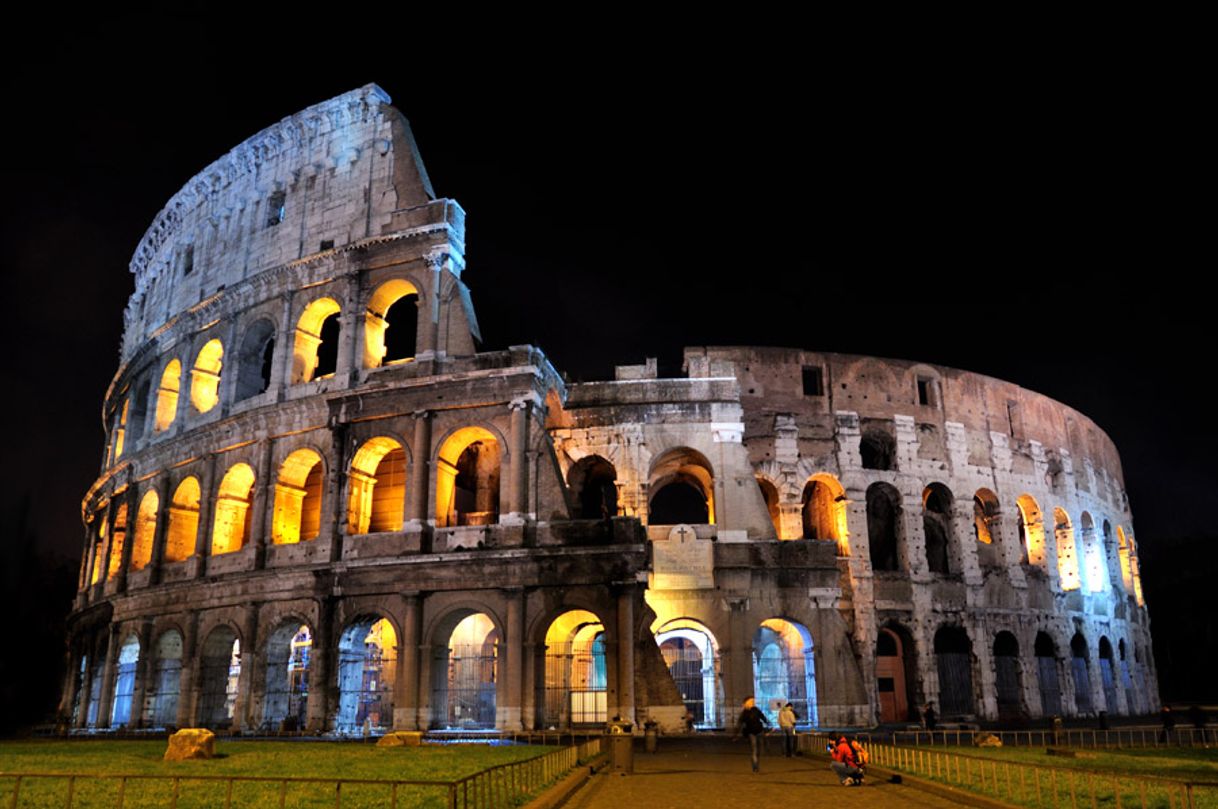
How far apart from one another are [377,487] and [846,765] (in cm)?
1726

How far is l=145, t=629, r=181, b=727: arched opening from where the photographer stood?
82.1ft

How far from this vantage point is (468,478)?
26.9 meters

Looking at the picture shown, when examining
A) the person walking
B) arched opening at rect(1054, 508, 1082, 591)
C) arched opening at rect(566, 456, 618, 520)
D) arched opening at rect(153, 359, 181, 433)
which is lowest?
the person walking

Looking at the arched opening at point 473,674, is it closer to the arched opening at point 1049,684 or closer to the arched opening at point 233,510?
the arched opening at point 233,510

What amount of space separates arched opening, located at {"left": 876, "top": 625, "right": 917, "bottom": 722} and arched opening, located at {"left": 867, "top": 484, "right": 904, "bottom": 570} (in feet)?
7.71

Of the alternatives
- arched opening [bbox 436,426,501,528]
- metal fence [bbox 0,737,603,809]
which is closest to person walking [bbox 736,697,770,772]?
metal fence [bbox 0,737,603,809]

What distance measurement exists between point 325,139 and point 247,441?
9.24 m

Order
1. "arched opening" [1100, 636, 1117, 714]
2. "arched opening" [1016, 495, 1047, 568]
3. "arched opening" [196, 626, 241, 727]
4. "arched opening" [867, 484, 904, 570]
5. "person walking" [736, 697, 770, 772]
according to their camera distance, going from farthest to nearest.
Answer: "arched opening" [1100, 636, 1117, 714] → "arched opening" [1016, 495, 1047, 568] → "arched opening" [867, 484, 904, 570] → "arched opening" [196, 626, 241, 727] → "person walking" [736, 697, 770, 772]

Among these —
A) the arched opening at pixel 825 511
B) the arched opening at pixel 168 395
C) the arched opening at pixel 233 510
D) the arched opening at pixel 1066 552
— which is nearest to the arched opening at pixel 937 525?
the arched opening at pixel 825 511

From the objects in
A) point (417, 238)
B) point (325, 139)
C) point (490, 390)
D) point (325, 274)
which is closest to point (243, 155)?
point (325, 139)

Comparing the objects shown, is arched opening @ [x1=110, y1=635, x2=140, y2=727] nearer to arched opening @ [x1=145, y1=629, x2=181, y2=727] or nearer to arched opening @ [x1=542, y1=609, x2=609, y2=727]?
arched opening @ [x1=145, y1=629, x2=181, y2=727]

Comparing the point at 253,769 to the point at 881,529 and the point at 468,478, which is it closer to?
the point at 468,478

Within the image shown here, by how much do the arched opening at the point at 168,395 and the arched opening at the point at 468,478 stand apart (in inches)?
378

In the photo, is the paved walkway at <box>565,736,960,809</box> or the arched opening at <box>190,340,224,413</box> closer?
the paved walkway at <box>565,736,960,809</box>
